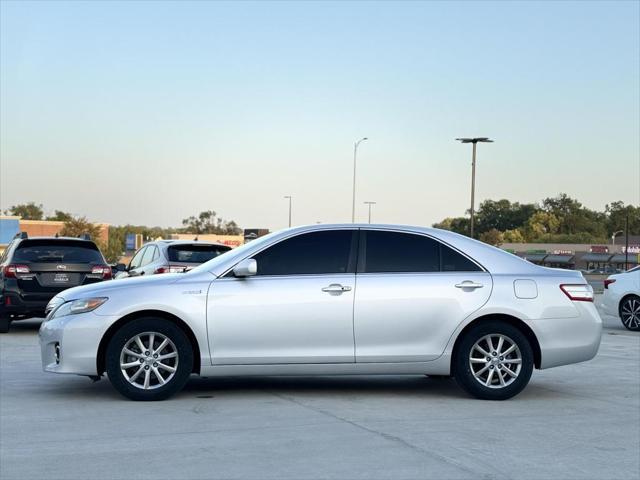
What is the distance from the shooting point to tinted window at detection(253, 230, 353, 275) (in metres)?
8.70

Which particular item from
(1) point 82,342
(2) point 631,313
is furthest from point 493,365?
(2) point 631,313

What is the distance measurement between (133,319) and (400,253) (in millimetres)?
2625

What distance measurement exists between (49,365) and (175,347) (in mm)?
1256

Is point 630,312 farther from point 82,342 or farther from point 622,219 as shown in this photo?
point 622,219

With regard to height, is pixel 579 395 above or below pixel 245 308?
below

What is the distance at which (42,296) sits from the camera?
15.7 metres

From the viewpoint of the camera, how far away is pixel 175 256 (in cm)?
1648

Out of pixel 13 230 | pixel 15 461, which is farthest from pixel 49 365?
pixel 13 230

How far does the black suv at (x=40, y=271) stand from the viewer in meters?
15.7

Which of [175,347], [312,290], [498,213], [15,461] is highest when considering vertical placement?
[498,213]

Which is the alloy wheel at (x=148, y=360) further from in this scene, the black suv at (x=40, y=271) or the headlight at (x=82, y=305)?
the black suv at (x=40, y=271)

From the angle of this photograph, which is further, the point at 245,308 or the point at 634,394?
the point at 634,394

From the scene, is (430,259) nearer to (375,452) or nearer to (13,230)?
(375,452)

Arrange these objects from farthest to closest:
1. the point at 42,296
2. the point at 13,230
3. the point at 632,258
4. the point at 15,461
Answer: the point at 632,258 < the point at 13,230 < the point at 42,296 < the point at 15,461
